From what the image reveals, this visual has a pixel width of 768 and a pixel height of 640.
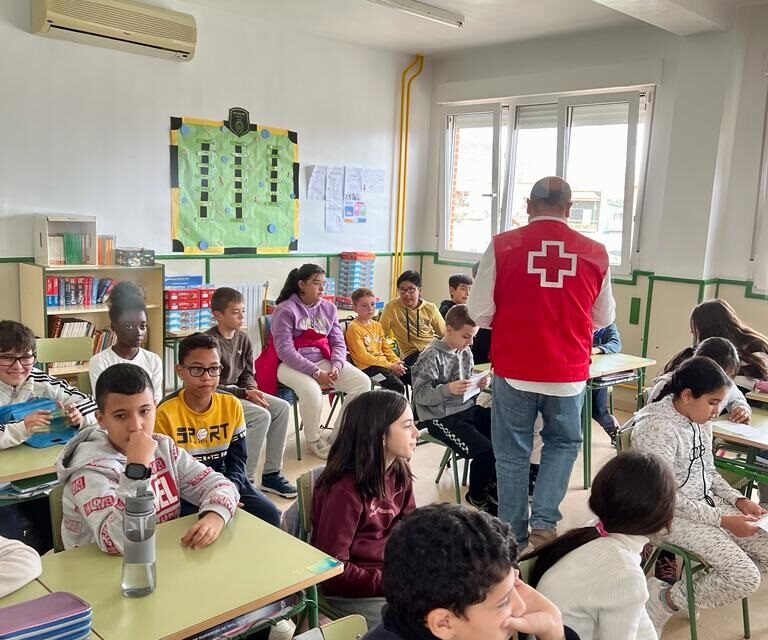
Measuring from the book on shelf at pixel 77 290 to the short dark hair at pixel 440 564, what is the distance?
4115mm

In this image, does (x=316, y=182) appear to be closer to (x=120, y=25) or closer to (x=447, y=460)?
(x=120, y=25)

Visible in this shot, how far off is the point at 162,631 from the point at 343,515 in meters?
0.62

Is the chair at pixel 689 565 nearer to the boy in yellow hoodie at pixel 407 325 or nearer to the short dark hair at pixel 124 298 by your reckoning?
the boy in yellow hoodie at pixel 407 325

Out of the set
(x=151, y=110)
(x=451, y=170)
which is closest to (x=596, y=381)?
(x=451, y=170)

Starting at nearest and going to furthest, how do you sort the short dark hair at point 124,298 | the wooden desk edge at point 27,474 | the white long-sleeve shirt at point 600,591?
the white long-sleeve shirt at point 600,591 → the wooden desk edge at point 27,474 → the short dark hair at point 124,298

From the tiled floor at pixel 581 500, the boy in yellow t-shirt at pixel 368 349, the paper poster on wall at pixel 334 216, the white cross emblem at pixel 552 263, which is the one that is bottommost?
the tiled floor at pixel 581 500

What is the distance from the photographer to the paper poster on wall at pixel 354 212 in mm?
6586

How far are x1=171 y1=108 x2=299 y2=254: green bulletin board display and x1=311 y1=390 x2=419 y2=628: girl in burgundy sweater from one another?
3.93 meters

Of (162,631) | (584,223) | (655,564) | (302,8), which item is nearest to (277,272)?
(302,8)

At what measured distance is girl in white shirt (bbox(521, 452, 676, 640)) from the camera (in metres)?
1.59

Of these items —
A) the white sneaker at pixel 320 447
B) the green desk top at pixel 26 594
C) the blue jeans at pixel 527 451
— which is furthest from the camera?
the white sneaker at pixel 320 447

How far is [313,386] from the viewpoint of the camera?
428 cm

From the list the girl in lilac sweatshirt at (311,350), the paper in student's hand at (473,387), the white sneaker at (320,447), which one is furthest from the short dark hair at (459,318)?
the white sneaker at (320,447)

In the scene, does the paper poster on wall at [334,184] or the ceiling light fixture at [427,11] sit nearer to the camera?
the ceiling light fixture at [427,11]
